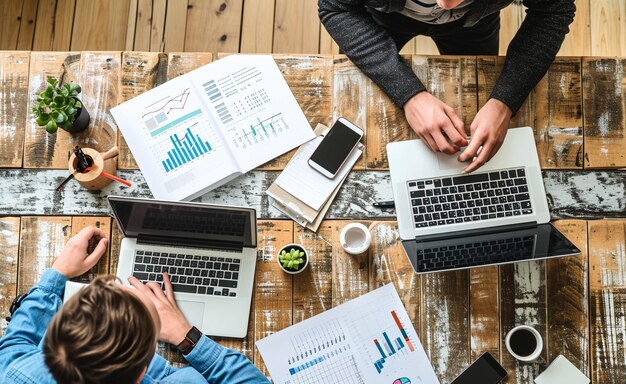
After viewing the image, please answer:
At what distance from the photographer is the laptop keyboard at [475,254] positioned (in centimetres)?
131

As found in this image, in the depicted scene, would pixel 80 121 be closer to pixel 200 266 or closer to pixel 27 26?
pixel 200 266

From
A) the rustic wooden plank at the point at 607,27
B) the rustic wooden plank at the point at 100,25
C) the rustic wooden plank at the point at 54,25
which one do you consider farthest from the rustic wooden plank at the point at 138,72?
the rustic wooden plank at the point at 607,27

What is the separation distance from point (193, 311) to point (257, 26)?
4.57ft

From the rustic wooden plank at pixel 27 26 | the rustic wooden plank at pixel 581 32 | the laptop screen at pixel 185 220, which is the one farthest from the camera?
the rustic wooden plank at pixel 27 26

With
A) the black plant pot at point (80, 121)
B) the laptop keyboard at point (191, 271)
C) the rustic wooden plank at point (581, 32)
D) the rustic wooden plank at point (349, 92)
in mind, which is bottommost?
the laptop keyboard at point (191, 271)

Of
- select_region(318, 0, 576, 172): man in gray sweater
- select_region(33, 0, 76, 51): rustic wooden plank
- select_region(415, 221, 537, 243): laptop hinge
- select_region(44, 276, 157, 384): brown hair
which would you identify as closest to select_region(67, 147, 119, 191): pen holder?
select_region(44, 276, 157, 384): brown hair

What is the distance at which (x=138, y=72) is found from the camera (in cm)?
151

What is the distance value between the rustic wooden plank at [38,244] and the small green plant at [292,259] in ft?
1.91

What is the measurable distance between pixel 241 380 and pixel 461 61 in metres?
1.03

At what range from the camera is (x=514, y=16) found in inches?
90.1

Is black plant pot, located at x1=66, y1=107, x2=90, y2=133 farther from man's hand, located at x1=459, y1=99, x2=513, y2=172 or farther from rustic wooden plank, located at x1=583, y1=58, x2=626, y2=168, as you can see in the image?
rustic wooden plank, located at x1=583, y1=58, x2=626, y2=168

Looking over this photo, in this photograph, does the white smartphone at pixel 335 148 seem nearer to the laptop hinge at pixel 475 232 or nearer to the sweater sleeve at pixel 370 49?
the sweater sleeve at pixel 370 49

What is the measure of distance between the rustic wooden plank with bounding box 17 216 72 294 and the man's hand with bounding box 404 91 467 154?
965mm

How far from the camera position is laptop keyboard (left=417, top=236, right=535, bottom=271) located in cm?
131
